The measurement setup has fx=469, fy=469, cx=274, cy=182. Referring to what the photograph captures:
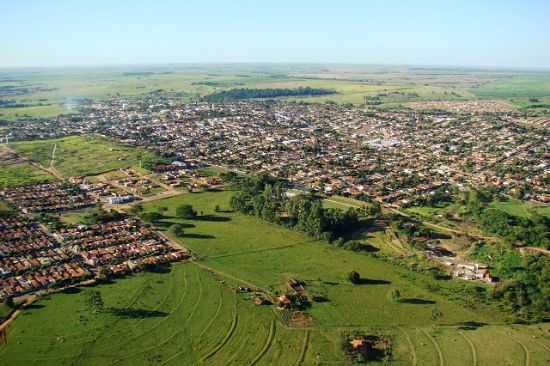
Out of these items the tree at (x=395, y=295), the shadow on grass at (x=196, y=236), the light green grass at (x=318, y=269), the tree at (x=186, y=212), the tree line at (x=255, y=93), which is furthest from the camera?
the tree line at (x=255, y=93)

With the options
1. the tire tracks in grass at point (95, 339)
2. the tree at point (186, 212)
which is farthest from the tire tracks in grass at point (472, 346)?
the tree at point (186, 212)

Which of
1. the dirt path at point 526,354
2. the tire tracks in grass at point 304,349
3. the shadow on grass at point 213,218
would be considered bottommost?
the dirt path at point 526,354

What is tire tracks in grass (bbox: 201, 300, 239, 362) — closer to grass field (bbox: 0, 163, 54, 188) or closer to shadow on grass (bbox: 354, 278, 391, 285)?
shadow on grass (bbox: 354, 278, 391, 285)

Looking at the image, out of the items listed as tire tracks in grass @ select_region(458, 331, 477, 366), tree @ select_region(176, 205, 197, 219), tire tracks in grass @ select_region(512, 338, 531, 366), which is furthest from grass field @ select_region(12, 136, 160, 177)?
tire tracks in grass @ select_region(512, 338, 531, 366)

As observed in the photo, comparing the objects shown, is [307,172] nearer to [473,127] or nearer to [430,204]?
[430,204]

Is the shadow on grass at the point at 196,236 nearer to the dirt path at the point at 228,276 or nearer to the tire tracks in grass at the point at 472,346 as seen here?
the dirt path at the point at 228,276

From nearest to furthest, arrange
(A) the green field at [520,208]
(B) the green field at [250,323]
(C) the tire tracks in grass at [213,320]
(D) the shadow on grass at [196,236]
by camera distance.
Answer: (B) the green field at [250,323] < (C) the tire tracks in grass at [213,320] < (D) the shadow on grass at [196,236] < (A) the green field at [520,208]

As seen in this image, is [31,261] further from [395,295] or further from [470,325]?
[470,325]
